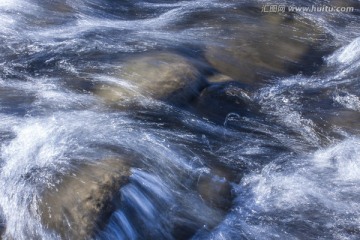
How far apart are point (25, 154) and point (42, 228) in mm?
1059

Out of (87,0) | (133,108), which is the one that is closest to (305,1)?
(87,0)

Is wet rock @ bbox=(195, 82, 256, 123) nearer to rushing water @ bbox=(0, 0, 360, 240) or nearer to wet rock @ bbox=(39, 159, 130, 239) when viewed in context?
rushing water @ bbox=(0, 0, 360, 240)

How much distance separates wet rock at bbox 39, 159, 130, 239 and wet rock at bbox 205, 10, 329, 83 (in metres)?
3.03

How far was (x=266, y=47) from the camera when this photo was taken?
26.2 feet

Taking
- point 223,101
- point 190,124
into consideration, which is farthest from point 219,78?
point 190,124

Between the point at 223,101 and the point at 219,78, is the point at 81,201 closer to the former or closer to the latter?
the point at 223,101

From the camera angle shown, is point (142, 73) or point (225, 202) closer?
point (225, 202)

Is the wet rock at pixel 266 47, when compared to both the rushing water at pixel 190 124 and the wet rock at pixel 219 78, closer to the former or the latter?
the rushing water at pixel 190 124

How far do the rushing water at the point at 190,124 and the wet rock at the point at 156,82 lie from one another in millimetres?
84

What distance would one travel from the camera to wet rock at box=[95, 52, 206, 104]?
6.38m

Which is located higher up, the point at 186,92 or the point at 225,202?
the point at 186,92

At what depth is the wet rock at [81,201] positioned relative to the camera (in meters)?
4.45

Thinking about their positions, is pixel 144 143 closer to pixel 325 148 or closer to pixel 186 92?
pixel 186 92

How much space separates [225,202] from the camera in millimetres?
5223
